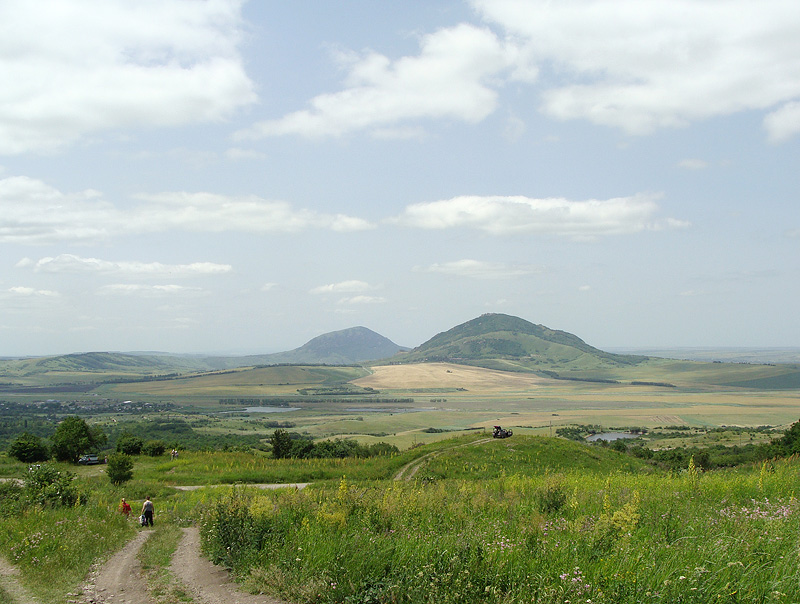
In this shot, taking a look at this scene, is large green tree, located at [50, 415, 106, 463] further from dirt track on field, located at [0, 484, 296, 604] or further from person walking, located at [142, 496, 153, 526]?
dirt track on field, located at [0, 484, 296, 604]

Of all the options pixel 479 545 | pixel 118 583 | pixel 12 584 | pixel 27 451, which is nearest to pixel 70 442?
pixel 27 451

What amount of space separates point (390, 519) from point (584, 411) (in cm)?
15576

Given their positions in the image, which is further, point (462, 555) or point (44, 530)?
point (44, 530)

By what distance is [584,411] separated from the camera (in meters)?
155

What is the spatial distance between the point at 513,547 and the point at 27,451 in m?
51.1

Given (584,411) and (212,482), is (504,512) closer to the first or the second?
(212,482)

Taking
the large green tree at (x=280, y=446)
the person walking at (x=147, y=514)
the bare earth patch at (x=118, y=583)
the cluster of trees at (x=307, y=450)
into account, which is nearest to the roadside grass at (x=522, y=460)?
the cluster of trees at (x=307, y=450)

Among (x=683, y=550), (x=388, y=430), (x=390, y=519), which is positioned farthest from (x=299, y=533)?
(x=388, y=430)

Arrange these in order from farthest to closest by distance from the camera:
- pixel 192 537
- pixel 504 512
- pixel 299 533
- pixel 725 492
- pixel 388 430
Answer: pixel 388 430
pixel 192 537
pixel 725 492
pixel 504 512
pixel 299 533

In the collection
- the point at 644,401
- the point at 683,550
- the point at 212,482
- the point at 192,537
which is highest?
the point at 683,550

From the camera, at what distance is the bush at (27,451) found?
45.8 meters

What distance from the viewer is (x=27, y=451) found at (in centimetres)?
4603

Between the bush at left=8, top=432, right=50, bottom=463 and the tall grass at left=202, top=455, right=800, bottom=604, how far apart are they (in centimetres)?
4326

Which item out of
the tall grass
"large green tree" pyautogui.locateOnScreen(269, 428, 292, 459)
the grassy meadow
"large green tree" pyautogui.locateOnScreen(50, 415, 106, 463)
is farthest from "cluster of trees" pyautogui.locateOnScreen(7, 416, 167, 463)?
the tall grass
